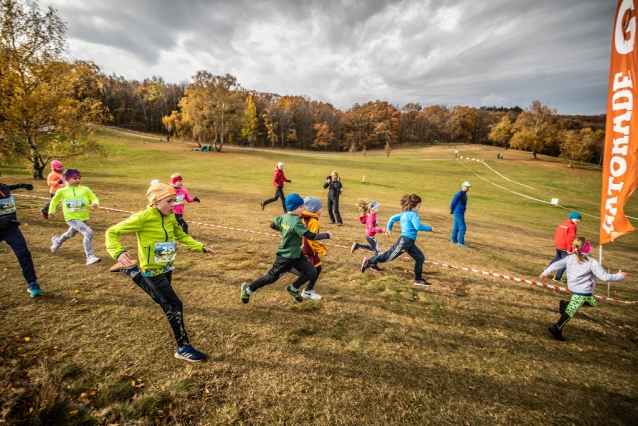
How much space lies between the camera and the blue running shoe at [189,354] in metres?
3.89

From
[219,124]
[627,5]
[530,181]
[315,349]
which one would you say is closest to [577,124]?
[530,181]

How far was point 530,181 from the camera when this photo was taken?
4369 centimetres

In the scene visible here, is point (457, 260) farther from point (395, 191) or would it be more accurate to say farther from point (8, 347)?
point (395, 191)

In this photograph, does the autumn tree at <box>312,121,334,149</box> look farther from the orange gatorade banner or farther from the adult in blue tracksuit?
the orange gatorade banner

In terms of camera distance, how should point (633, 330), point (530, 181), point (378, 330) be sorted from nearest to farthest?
point (378, 330) → point (633, 330) → point (530, 181)

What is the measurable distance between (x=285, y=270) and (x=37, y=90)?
23.7 m

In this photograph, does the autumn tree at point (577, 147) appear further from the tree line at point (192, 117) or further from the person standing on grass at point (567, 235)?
the person standing on grass at point (567, 235)

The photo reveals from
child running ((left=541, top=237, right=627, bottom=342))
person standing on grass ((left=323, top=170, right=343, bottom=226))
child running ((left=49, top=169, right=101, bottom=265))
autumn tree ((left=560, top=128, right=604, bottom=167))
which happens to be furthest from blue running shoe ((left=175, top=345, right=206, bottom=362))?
autumn tree ((left=560, top=128, right=604, bottom=167))

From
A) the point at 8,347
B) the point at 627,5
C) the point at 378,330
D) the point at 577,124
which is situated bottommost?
the point at 378,330

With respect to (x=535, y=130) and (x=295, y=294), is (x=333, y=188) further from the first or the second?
(x=535, y=130)

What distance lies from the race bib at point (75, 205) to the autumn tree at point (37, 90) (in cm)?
1738

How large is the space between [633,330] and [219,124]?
2183 inches

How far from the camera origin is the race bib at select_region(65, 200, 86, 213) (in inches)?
261

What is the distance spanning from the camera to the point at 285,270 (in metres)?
5.23
